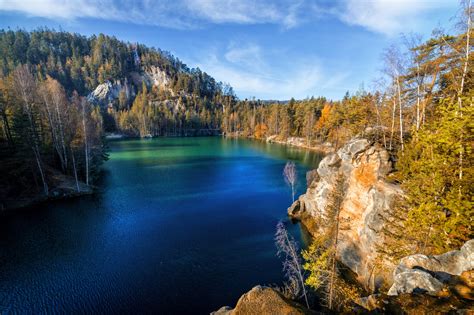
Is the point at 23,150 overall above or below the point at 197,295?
above

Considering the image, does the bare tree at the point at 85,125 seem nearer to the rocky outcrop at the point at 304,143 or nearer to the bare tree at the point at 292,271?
the bare tree at the point at 292,271

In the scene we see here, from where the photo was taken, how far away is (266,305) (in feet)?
22.4

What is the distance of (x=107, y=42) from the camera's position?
18675 cm

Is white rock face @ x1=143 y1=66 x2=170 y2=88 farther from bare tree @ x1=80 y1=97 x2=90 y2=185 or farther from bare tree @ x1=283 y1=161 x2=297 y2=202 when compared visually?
bare tree @ x1=283 y1=161 x2=297 y2=202

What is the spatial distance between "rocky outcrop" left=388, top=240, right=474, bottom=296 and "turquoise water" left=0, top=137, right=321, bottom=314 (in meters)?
11.0

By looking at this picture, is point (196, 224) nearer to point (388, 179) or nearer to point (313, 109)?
point (388, 179)

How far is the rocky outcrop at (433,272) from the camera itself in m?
7.31

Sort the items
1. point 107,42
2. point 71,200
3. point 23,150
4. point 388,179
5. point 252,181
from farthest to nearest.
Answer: point 107,42 → point 252,181 → point 71,200 → point 23,150 → point 388,179

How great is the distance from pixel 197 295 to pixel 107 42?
226957 mm

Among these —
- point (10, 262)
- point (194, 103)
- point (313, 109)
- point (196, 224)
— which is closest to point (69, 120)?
point (10, 262)

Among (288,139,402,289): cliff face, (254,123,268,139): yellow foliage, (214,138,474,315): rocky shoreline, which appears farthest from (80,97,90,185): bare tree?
(254,123,268,139): yellow foliage

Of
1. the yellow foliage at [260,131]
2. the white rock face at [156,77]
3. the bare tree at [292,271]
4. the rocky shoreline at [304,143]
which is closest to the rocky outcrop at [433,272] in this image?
the bare tree at [292,271]

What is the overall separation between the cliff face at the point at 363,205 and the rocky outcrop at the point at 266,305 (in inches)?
447

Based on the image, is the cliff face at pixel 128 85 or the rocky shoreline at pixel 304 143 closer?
the rocky shoreline at pixel 304 143
